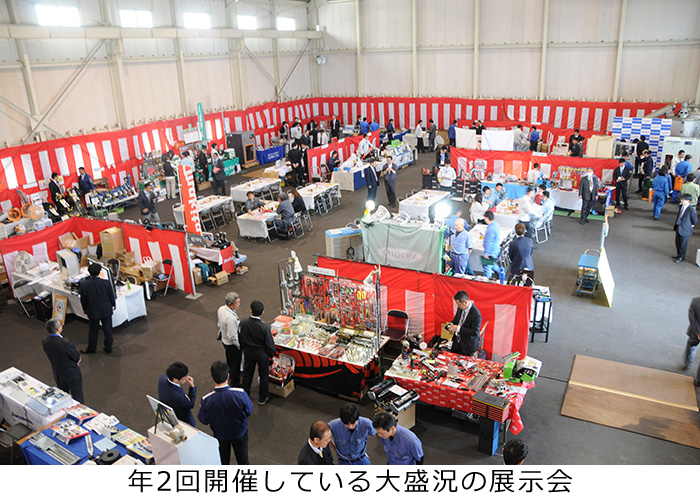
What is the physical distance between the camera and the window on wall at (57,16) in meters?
16.5

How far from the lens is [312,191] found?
16.6 metres

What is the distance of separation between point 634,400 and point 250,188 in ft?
41.0

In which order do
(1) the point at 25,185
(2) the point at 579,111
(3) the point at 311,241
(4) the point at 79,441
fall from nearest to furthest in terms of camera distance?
(4) the point at 79,441 < (3) the point at 311,241 < (1) the point at 25,185 < (2) the point at 579,111

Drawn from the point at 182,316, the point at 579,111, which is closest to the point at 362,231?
the point at 182,316

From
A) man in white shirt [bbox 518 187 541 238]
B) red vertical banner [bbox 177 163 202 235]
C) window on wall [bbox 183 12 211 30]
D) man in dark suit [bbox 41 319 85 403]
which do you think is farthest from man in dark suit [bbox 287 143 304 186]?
man in dark suit [bbox 41 319 85 403]

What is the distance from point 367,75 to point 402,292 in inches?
856

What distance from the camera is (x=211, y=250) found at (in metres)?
12.2

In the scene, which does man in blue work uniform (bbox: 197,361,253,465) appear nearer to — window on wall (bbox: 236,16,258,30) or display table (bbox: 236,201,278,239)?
display table (bbox: 236,201,278,239)

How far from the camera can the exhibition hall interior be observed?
6.93m

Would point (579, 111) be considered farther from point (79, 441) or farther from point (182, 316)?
point (79, 441)

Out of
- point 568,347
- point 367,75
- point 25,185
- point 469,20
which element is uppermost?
point 469,20

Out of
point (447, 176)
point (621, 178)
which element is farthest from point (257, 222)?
point (621, 178)

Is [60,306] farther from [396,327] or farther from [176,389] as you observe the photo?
[396,327]

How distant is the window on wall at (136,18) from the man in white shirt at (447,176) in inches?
476
